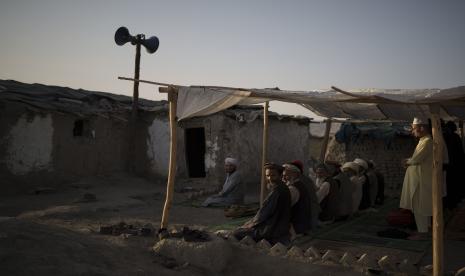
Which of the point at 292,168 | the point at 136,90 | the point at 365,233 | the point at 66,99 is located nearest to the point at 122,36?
the point at 136,90

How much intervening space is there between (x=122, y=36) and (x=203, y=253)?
33.7ft

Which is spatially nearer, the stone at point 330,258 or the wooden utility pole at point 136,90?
the stone at point 330,258

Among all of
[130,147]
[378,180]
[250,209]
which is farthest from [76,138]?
[378,180]

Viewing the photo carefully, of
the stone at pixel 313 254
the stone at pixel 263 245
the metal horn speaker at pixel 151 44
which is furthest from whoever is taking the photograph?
the metal horn speaker at pixel 151 44

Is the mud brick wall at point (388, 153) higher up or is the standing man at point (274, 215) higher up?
the mud brick wall at point (388, 153)

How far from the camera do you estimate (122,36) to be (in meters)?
13.5

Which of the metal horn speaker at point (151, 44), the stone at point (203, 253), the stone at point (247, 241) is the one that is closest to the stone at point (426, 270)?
the stone at point (247, 241)

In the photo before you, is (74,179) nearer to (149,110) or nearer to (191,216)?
(149,110)

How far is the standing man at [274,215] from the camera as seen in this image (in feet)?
17.7

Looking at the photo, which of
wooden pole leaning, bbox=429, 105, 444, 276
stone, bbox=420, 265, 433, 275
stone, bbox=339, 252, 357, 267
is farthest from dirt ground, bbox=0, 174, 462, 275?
wooden pole leaning, bbox=429, 105, 444, 276

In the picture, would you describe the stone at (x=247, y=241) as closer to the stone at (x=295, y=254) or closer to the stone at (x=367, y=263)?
the stone at (x=295, y=254)

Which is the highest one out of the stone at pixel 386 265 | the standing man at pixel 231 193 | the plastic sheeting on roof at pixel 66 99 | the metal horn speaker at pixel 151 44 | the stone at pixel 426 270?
the metal horn speaker at pixel 151 44

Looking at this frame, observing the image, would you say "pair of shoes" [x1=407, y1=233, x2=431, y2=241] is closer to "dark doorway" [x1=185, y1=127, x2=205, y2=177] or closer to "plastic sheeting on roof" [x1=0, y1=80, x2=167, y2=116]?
"plastic sheeting on roof" [x1=0, y1=80, x2=167, y2=116]

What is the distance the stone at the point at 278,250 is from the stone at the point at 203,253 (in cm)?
49
